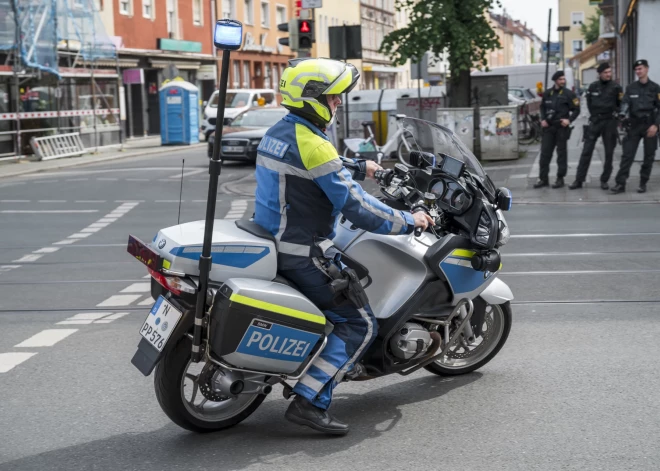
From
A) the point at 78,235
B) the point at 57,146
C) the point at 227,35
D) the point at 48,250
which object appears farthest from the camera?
the point at 57,146

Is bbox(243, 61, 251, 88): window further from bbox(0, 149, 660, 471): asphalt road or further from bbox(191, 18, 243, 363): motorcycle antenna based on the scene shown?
bbox(191, 18, 243, 363): motorcycle antenna

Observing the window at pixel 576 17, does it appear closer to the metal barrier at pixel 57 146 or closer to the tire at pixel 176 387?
the metal barrier at pixel 57 146

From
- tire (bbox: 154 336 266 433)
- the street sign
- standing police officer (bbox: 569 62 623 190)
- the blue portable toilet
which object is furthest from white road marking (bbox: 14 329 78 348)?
the blue portable toilet

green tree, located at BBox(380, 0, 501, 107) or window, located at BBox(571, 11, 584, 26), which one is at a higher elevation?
window, located at BBox(571, 11, 584, 26)

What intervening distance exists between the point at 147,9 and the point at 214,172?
4240 centimetres

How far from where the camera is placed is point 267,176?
4.75 m

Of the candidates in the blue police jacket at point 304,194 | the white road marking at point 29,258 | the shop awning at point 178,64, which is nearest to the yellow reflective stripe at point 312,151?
the blue police jacket at point 304,194

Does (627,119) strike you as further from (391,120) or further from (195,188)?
(391,120)

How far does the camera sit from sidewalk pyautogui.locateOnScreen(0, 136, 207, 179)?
26062 millimetres

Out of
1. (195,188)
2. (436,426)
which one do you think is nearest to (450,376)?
(436,426)

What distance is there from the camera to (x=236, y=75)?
179 feet

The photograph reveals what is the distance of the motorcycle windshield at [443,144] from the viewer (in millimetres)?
5449

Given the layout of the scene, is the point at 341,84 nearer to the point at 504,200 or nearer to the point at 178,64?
the point at 504,200

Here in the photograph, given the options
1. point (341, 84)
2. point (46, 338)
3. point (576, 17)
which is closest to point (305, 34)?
point (46, 338)
